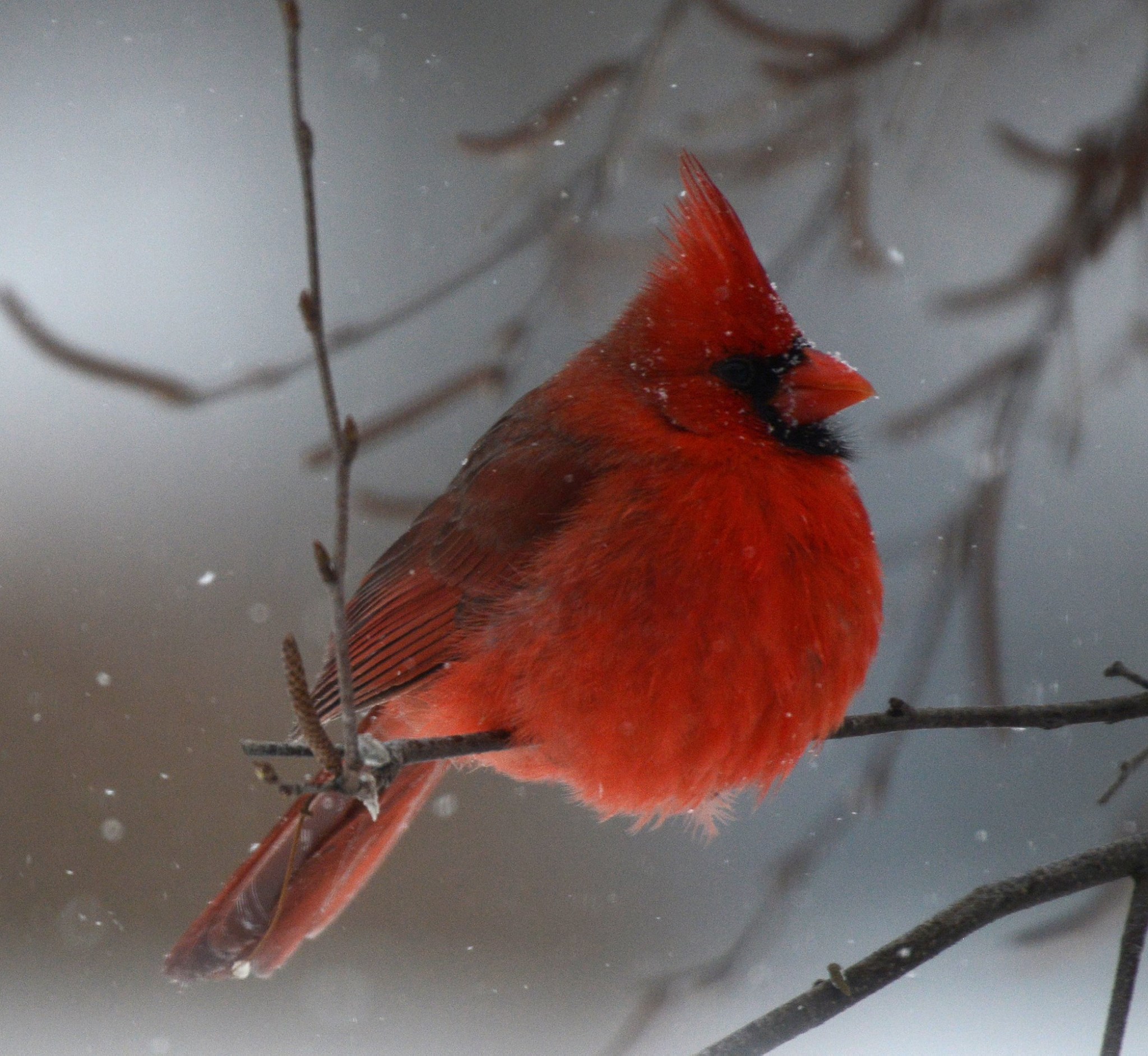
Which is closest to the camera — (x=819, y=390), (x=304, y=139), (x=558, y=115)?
(x=304, y=139)

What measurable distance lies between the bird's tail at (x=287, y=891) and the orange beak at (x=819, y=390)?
0.65 metres

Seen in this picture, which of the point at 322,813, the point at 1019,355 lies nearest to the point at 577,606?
the point at 322,813

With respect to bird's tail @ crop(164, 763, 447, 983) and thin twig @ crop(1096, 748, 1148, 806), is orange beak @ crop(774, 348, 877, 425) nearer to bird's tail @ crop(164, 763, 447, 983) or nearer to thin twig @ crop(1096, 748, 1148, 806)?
thin twig @ crop(1096, 748, 1148, 806)

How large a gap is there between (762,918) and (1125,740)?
926mm

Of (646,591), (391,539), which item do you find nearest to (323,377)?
(646,591)

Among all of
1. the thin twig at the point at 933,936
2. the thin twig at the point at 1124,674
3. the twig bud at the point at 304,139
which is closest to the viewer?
the twig bud at the point at 304,139

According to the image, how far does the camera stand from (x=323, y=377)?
82cm

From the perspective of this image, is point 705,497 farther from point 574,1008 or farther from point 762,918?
point 574,1008

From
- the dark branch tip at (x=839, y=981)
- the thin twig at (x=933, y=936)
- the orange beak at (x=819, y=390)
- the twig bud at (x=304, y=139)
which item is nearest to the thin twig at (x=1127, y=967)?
the thin twig at (x=933, y=936)

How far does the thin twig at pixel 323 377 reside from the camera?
31.5 inches

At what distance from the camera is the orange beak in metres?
1.47

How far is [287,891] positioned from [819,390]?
0.89 meters

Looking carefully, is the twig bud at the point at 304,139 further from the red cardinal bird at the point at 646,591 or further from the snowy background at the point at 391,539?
the snowy background at the point at 391,539

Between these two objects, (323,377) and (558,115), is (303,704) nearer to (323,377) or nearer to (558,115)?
(323,377)
